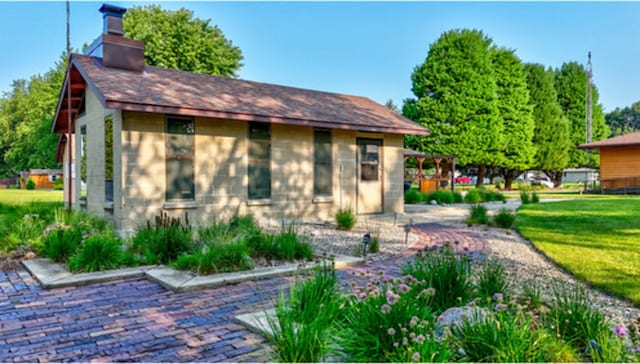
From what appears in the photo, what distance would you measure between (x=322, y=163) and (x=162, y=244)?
6988mm

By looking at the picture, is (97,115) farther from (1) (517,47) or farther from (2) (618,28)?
(1) (517,47)

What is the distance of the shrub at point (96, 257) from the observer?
5.92 m

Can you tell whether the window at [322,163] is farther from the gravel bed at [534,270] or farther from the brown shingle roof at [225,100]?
the gravel bed at [534,270]

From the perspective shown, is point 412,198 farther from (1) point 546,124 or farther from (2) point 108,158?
(1) point 546,124

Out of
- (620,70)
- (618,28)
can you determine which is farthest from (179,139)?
(620,70)

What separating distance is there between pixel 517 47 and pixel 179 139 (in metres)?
30.0

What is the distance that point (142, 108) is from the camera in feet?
30.9

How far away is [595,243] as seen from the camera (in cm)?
807

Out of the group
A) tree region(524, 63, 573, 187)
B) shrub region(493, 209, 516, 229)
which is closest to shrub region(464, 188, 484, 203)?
shrub region(493, 209, 516, 229)

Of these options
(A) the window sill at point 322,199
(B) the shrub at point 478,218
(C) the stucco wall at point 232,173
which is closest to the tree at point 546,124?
(C) the stucco wall at point 232,173

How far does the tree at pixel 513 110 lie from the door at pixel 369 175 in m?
21.0

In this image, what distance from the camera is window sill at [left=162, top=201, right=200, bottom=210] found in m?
10.3

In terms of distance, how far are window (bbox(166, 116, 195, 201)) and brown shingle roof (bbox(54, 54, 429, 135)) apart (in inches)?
22.7

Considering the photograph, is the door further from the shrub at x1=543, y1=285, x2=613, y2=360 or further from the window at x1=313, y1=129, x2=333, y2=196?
the shrub at x1=543, y1=285, x2=613, y2=360
